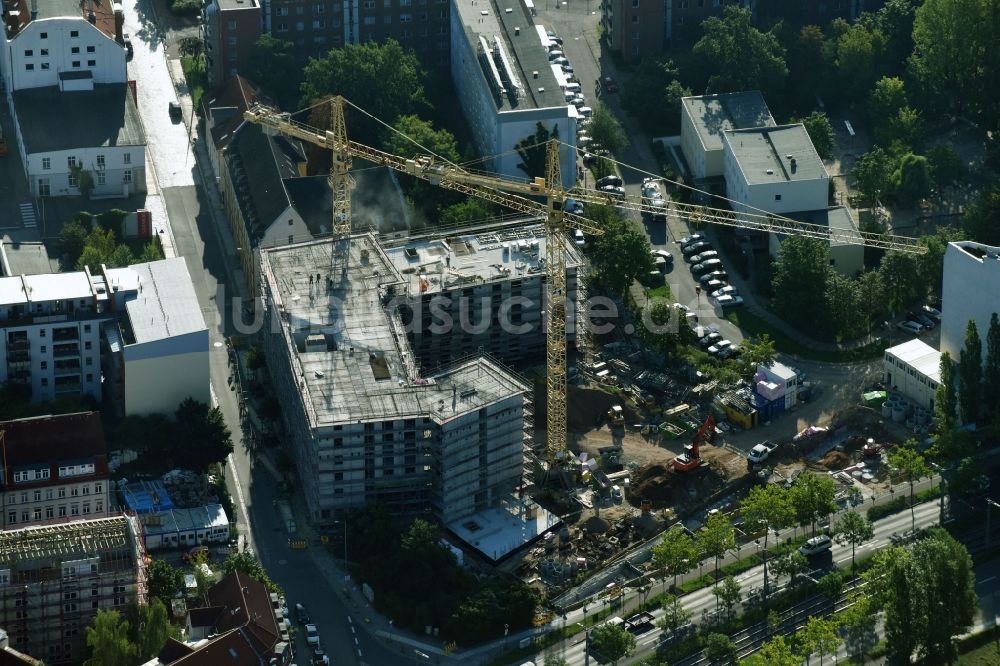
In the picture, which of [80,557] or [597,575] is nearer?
[80,557]

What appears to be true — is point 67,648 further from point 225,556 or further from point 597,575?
point 597,575

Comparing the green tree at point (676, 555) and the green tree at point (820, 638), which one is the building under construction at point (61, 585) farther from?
the green tree at point (820, 638)

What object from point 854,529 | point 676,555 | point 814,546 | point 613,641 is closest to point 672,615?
point 676,555

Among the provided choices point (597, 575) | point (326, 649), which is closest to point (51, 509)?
point (326, 649)

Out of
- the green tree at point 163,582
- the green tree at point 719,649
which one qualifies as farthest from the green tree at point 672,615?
the green tree at point 163,582

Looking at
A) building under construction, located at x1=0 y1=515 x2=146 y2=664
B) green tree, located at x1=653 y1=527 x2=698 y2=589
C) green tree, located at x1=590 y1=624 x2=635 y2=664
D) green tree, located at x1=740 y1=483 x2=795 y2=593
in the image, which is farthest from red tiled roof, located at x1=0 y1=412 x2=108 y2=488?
green tree, located at x1=740 y1=483 x2=795 y2=593

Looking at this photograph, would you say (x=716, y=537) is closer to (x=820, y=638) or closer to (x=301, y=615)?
(x=820, y=638)
